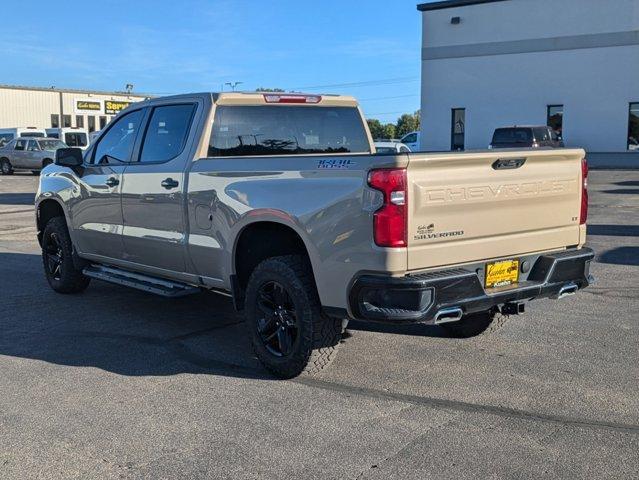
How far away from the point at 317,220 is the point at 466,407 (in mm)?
1551

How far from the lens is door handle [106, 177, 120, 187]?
6.46 metres

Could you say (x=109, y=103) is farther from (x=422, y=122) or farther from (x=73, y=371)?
(x=73, y=371)

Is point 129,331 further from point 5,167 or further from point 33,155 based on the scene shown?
point 5,167

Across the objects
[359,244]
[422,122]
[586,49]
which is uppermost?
[586,49]

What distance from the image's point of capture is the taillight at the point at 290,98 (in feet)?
19.8

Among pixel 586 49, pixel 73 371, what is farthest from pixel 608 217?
pixel 586 49

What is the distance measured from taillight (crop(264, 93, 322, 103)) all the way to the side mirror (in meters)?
2.32

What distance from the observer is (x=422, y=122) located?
37031 millimetres

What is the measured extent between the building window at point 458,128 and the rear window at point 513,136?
1099 cm

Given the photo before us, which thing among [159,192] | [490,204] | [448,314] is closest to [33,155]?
[159,192]

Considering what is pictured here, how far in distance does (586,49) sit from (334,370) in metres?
31.0

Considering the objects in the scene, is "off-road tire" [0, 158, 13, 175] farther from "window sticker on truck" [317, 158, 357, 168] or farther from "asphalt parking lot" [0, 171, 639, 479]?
"window sticker on truck" [317, 158, 357, 168]

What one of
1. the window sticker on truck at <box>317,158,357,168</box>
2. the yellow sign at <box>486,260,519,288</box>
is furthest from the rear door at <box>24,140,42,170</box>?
the yellow sign at <box>486,260,519,288</box>

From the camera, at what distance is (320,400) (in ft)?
14.8
